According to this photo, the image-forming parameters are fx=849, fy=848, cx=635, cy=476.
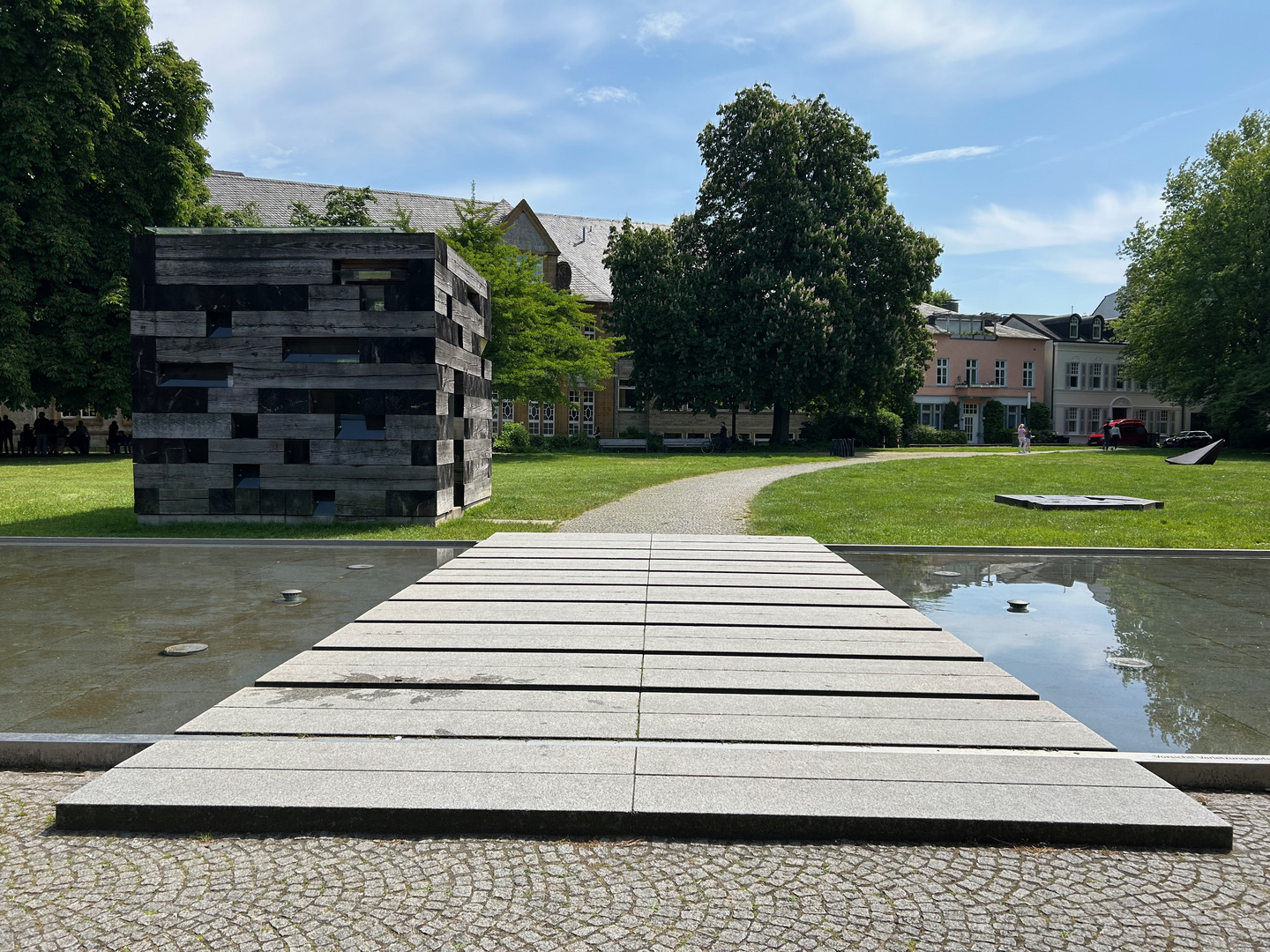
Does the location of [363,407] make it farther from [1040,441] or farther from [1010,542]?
[1040,441]

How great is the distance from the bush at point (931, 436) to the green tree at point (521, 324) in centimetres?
2390

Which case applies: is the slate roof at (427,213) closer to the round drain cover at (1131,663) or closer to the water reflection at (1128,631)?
the water reflection at (1128,631)

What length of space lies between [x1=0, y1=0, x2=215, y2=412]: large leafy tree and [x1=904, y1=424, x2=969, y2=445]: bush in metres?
40.2

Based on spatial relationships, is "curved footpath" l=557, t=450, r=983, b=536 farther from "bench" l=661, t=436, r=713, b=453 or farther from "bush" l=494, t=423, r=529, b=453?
"bench" l=661, t=436, r=713, b=453

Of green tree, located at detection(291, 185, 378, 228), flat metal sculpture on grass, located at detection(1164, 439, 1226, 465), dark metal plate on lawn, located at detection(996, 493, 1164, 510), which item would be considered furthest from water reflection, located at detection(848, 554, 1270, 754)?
green tree, located at detection(291, 185, 378, 228)

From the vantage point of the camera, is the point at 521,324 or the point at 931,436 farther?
the point at 931,436

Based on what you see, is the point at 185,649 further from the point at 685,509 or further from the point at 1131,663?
the point at 685,509

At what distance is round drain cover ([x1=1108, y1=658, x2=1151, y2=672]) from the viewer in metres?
5.07

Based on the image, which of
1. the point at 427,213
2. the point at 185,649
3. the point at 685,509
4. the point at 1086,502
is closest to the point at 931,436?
the point at 427,213

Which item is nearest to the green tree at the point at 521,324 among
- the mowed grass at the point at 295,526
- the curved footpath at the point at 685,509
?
the mowed grass at the point at 295,526

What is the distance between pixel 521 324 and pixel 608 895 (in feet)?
110

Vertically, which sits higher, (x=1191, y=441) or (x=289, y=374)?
(x=289, y=374)

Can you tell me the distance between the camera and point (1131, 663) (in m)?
5.15

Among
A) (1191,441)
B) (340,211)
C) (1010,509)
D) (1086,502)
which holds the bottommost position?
(1010,509)
